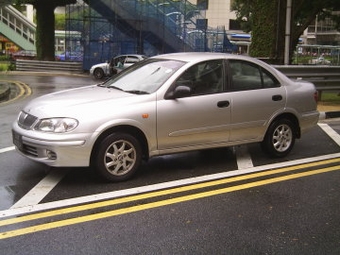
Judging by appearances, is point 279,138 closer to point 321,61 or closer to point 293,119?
point 293,119

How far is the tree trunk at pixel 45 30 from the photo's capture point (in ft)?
100

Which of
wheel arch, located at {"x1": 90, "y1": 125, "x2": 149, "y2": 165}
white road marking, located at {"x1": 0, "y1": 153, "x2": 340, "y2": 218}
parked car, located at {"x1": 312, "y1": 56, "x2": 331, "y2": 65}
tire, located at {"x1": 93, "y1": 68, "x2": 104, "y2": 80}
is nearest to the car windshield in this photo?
wheel arch, located at {"x1": 90, "y1": 125, "x2": 149, "y2": 165}

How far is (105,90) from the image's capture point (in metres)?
6.53

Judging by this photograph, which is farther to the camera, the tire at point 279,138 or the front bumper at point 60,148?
the tire at point 279,138

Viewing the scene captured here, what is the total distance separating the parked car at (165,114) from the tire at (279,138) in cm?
1

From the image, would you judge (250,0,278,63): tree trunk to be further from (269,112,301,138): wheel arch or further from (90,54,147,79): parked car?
(90,54,147,79): parked car

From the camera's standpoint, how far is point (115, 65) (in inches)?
1037

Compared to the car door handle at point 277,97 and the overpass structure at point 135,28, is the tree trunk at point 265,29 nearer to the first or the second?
the car door handle at point 277,97

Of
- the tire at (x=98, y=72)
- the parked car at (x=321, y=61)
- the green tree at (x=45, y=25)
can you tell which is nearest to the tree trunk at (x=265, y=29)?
the tire at (x=98, y=72)

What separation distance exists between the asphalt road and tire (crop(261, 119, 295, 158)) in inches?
5.7

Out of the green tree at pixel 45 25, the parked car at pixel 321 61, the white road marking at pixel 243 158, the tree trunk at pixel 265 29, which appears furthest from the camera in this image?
the green tree at pixel 45 25

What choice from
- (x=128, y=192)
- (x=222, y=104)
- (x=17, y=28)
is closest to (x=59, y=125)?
(x=128, y=192)

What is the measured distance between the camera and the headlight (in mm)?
5539

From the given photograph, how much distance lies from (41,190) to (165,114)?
172 cm
